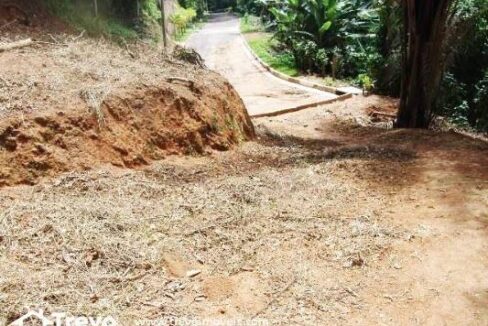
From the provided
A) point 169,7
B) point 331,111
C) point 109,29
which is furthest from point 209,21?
point 331,111

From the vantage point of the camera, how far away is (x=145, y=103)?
5598 mm

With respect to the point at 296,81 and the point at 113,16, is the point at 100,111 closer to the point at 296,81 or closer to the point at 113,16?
the point at 296,81

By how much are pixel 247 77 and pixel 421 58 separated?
8.27 metres

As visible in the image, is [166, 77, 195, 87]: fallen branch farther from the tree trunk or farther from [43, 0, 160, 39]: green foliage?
[43, 0, 160, 39]: green foliage

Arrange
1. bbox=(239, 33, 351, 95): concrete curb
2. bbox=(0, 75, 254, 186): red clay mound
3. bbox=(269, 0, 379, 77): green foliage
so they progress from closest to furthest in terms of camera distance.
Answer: bbox=(0, 75, 254, 186): red clay mound
bbox=(239, 33, 351, 95): concrete curb
bbox=(269, 0, 379, 77): green foliage

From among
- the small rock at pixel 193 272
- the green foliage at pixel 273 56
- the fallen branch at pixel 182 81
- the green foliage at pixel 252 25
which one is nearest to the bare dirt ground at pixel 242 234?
the small rock at pixel 193 272

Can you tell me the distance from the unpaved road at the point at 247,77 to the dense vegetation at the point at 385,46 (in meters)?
1.40

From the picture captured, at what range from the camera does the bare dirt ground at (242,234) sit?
2.93 meters

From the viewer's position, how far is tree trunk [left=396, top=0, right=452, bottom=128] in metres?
7.13

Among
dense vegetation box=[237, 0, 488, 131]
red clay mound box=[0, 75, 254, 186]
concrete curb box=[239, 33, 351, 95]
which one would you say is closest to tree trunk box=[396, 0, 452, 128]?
dense vegetation box=[237, 0, 488, 131]

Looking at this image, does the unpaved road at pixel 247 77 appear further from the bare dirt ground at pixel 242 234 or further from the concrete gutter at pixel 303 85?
the bare dirt ground at pixel 242 234

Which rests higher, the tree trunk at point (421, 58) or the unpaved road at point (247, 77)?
the tree trunk at point (421, 58)

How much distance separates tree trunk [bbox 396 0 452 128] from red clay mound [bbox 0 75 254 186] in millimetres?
2796

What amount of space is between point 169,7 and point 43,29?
53.3 ft
